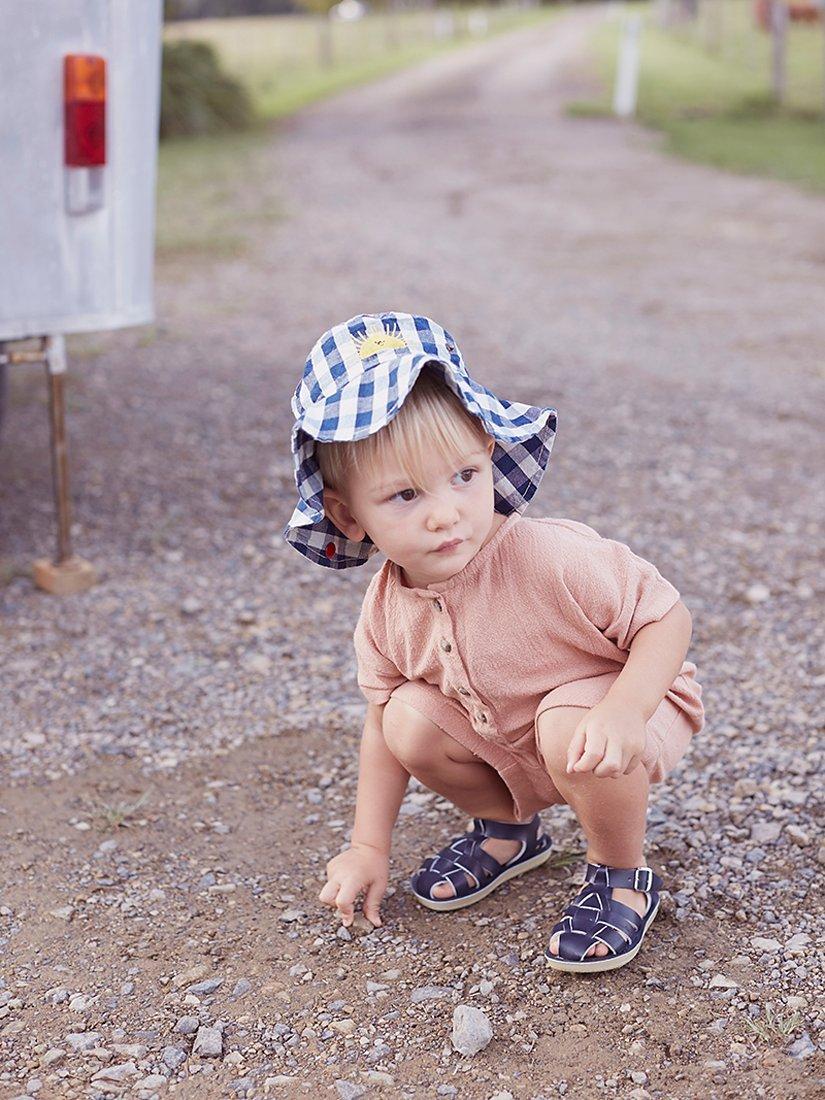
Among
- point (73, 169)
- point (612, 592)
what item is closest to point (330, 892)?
point (612, 592)

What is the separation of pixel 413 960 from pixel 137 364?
4694mm

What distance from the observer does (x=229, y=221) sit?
11141 mm

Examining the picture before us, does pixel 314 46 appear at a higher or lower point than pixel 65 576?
lower

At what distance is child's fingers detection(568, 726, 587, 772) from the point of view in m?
2.10

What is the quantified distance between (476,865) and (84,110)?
2241 millimetres

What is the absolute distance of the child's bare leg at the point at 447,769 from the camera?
2375mm

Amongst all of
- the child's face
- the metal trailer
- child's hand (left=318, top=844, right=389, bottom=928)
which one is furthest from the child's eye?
the metal trailer

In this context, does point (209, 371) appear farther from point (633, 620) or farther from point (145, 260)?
point (633, 620)

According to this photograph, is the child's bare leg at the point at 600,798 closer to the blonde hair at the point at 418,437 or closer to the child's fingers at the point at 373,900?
the child's fingers at the point at 373,900

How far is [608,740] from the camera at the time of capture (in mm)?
2090

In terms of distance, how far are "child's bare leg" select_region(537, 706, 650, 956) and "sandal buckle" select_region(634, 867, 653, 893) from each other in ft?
0.05

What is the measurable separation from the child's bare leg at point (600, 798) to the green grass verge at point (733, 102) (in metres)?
10.4

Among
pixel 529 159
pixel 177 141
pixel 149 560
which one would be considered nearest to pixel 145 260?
pixel 149 560

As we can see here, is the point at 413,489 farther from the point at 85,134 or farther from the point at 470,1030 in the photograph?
the point at 85,134
